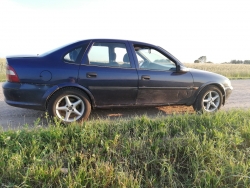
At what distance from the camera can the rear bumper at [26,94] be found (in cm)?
339

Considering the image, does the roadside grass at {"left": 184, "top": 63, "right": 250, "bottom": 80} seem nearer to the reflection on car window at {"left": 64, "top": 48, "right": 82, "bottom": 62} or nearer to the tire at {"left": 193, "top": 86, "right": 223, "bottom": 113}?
the tire at {"left": 193, "top": 86, "right": 223, "bottom": 113}

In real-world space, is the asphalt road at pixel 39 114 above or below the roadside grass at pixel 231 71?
below

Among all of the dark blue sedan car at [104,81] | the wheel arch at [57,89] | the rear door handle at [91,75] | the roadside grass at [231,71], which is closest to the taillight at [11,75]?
the dark blue sedan car at [104,81]

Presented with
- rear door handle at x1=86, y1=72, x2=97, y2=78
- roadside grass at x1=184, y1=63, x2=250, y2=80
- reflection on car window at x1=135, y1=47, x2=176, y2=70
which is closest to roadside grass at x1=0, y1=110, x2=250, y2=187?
rear door handle at x1=86, y1=72, x2=97, y2=78

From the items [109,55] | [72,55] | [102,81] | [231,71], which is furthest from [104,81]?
[231,71]

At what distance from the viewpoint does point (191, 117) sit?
11.8 ft

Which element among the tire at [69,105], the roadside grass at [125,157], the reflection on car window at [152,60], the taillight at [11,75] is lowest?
the roadside grass at [125,157]

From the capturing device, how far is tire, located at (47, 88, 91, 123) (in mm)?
3500

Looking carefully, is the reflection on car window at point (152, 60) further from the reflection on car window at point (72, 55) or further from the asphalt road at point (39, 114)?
the reflection on car window at point (72, 55)

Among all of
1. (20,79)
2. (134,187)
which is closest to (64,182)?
(134,187)

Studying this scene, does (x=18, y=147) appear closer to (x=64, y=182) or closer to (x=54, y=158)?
(x=54, y=158)

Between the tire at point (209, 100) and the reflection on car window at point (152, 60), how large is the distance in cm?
91

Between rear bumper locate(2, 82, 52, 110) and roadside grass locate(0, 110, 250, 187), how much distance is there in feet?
2.47

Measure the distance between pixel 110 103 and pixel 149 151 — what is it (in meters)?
1.66
